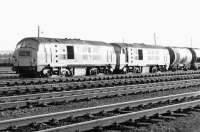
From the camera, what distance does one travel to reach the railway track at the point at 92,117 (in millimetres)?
7396

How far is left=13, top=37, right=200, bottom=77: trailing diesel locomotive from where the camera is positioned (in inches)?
936

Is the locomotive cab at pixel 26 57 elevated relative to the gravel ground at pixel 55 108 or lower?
elevated

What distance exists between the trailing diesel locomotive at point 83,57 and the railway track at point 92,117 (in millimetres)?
13182

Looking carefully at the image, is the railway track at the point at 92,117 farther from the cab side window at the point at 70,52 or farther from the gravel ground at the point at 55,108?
the cab side window at the point at 70,52

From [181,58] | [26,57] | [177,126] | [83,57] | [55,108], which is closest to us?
[177,126]

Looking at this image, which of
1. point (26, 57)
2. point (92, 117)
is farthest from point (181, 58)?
point (92, 117)

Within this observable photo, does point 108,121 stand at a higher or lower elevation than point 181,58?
lower

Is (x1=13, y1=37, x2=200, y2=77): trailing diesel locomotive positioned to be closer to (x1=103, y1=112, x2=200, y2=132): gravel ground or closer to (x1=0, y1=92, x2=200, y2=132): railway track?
(x1=0, y1=92, x2=200, y2=132): railway track

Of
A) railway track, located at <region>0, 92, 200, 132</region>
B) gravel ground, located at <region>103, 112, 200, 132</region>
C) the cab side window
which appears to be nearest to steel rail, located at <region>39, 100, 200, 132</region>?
railway track, located at <region>0, 92, 200, 132</region>

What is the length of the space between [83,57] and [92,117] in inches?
701

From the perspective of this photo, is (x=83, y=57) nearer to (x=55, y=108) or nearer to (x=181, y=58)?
(x=55, y=108)

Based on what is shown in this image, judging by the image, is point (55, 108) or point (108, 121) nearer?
point (108, 121)

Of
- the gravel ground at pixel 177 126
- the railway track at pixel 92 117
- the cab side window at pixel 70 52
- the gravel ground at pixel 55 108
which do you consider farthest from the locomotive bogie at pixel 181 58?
the gravel ground at pixel 177 126

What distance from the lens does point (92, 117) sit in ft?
29.7
